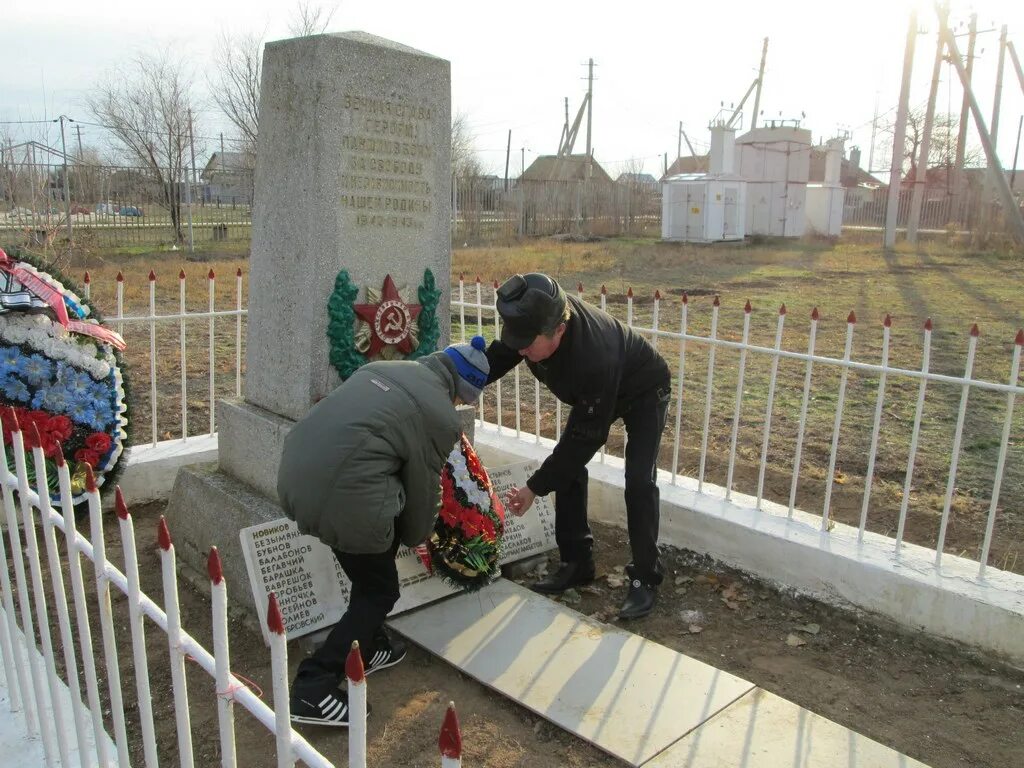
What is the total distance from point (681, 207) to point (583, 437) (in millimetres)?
22966

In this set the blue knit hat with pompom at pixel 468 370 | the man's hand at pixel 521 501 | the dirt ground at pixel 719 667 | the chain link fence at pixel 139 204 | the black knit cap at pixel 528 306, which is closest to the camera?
the dirt ground at pixel 719 667

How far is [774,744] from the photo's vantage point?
8.87ft

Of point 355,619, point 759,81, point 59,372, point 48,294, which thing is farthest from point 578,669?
point 759,81

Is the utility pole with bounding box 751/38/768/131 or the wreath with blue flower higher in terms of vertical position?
the utility pole with bounding box 751/38/768/131

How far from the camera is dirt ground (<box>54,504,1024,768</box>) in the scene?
2.73 metres

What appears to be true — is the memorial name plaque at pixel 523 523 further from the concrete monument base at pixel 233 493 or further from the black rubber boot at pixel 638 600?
the black rubber boot at pixel 638 600

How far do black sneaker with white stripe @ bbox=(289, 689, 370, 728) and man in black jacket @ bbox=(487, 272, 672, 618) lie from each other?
3.39ft

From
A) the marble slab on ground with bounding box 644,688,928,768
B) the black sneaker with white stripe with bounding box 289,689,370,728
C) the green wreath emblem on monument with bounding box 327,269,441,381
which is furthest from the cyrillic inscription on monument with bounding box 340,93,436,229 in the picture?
the marble slab on ground with bounding box 644,688,928,768

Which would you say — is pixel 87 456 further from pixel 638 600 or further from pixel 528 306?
pixel 638 600

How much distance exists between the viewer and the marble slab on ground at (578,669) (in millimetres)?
2799

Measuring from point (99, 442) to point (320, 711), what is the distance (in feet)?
5.98

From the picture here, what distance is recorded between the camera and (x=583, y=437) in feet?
10.9

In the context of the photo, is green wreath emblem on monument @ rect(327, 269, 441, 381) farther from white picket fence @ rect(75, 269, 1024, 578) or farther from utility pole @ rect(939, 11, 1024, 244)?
utility pole @ rect(939, 11, 1024, 244)

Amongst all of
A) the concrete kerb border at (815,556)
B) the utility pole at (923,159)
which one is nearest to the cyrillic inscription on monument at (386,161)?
the concrete kerb border at (815,556)
